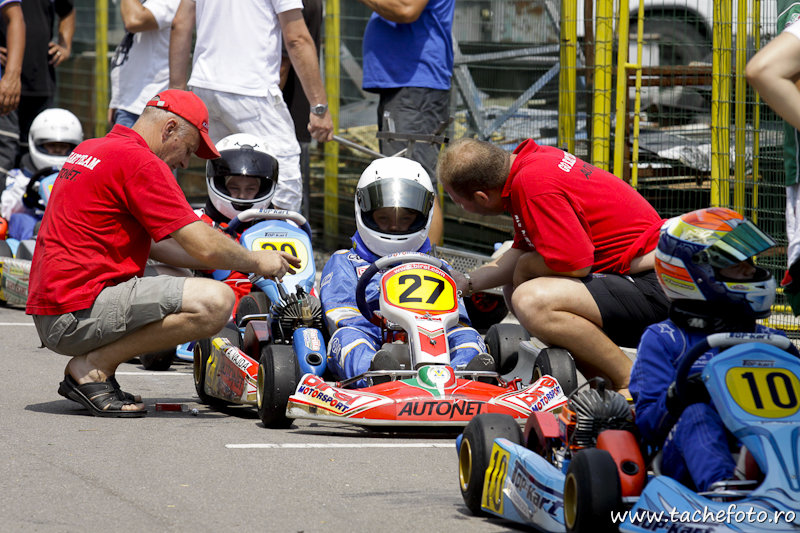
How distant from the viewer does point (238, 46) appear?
25.2ft

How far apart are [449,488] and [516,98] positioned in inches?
209

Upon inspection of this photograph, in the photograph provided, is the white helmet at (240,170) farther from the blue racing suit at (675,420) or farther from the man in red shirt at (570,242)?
the blue racing suit at (675,420)

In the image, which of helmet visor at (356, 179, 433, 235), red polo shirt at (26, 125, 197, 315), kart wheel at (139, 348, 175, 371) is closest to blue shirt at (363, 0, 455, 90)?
helmet visor at (356, 179, 433, 235)

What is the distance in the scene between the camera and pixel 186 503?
3.99 metres

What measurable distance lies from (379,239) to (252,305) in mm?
837

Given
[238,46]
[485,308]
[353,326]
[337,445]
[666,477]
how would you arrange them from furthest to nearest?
[485,308]
[238,46]
[353,326]
[337,445]
[666,477]

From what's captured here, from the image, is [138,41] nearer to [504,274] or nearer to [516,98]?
[516,98]

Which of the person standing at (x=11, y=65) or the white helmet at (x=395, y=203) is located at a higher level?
the person standing at (x=11, y=65)

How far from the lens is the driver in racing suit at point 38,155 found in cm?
976

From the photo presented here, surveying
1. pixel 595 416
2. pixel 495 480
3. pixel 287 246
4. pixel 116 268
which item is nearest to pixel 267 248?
pixel 287 246

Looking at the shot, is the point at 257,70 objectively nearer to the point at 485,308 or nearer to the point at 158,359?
the point at 158,359

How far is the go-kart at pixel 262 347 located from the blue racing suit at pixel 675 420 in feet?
6.38

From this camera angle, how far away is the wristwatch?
771 centimetres

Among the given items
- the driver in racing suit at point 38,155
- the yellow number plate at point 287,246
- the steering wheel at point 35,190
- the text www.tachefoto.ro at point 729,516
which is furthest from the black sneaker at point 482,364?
the driver in racing suit at point 38,155
